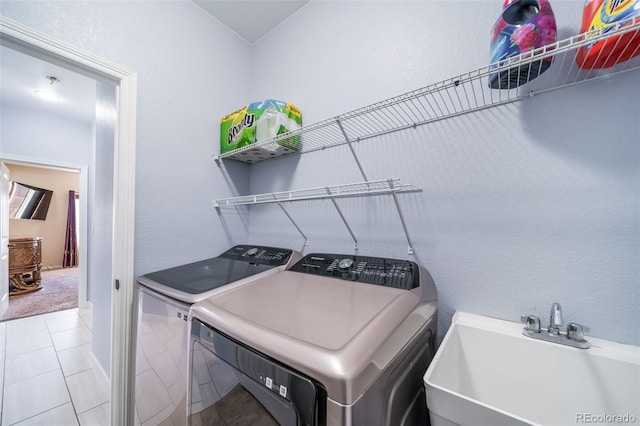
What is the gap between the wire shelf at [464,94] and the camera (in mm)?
641

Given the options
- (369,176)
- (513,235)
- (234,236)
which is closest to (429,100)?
(369,176)

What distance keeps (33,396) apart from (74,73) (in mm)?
3123

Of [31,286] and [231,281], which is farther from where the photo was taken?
[31,286]

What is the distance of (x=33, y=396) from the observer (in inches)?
68.4

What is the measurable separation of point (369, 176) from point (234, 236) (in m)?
1.18

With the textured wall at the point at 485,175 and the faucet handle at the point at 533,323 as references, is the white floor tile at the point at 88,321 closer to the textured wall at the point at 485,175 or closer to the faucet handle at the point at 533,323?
the textured wall at the point at 485,175

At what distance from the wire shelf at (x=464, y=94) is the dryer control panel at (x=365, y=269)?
0.61 m

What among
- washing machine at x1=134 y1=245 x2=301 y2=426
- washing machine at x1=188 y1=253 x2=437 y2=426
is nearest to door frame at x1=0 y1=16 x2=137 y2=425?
washing machine at x1=134 y1=245 x2=301 y2=426

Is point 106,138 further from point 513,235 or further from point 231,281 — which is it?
point 513,235

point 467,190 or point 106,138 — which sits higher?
point 106,138

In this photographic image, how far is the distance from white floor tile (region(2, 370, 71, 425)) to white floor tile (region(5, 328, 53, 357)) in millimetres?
687

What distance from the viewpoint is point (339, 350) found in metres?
0.53

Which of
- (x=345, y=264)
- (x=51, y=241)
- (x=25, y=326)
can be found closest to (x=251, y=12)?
(x=345, y=264)

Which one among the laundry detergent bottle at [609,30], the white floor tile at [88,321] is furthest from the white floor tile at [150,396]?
the white floor tile at [88,321]
